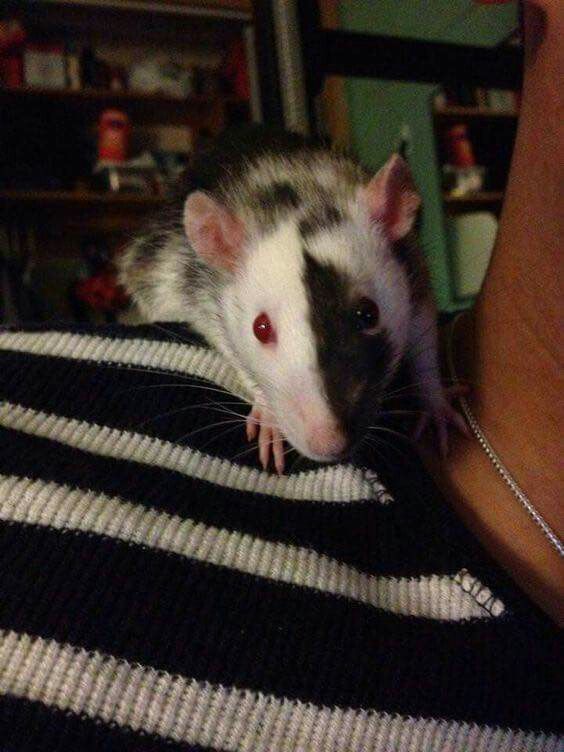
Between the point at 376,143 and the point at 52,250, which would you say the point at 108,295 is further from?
the point at 376,143

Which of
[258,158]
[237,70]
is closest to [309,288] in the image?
[258,158]

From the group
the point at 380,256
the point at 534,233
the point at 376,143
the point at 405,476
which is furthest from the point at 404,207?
the point at 376,143

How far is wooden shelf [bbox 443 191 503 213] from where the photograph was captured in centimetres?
216

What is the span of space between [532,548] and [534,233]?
0.87 ft

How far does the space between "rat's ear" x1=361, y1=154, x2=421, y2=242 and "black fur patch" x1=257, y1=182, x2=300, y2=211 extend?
0.08m

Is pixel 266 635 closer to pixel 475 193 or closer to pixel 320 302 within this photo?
pixel 320 302

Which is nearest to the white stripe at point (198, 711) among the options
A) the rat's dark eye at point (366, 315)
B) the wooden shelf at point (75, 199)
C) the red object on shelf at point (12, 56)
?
the rat's dark eye at point (366, 315)

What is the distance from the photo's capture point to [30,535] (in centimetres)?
40

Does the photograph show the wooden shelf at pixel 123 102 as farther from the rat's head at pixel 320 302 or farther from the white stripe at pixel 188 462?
the white stripe at pixel 188 462

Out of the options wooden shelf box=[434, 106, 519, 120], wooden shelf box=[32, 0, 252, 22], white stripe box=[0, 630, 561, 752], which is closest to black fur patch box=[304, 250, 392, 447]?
white stripe box=[0, 630, 561, 752]

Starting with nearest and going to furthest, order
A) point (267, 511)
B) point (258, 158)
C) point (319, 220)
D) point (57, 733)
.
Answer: point (57, 733), point (267, 511), point (319, 220), point (258, 158)

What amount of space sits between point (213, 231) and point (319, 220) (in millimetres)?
124

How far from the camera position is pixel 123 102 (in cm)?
272

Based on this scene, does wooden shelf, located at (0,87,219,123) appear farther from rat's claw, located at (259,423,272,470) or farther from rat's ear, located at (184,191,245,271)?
rat's claw, located at (259,423,272,470)
